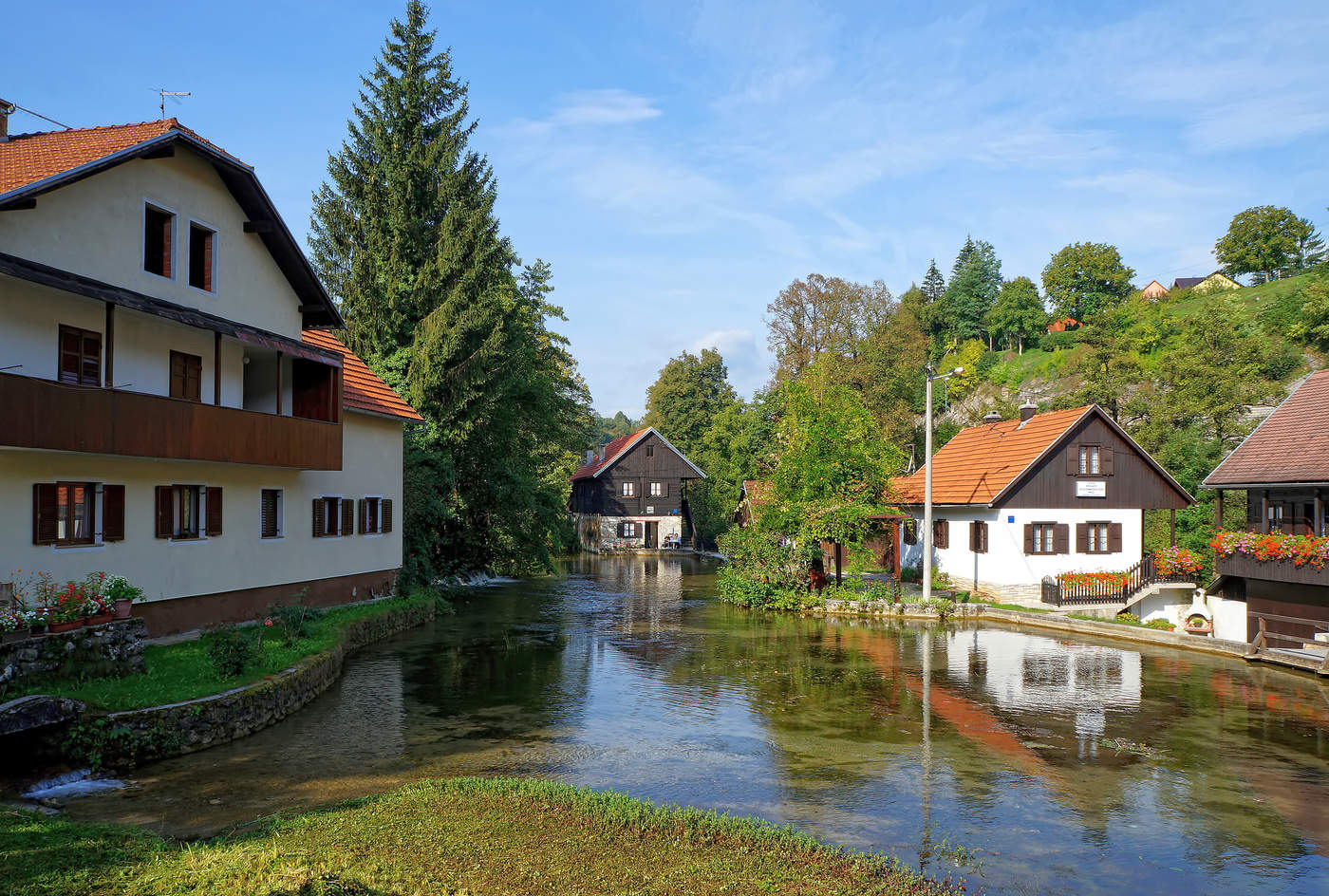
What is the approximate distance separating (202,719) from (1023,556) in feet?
95.2

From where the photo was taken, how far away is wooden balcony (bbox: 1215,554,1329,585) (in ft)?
75.6

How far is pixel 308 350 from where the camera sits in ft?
74.8

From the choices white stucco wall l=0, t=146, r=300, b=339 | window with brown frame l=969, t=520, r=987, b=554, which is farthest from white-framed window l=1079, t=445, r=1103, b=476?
white stucco wall l=0, t=146, r=300, b=339

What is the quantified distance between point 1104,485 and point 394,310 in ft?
98.0

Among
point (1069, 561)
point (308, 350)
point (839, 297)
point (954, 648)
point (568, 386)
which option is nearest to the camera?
point (308, 350)

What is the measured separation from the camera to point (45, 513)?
653 inches

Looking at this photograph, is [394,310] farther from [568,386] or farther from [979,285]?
[979,285]

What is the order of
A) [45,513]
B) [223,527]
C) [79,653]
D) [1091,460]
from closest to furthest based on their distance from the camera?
[79,653] → [45,513] → [223,527] → [1091,460]

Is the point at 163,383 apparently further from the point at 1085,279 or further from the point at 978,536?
the point at 1085,279

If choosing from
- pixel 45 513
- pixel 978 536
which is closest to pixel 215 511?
pixel 45 513

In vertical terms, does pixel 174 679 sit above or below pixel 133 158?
below

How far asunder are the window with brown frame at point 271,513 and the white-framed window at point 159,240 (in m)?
6.30

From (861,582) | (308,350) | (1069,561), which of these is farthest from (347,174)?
(1069,561)

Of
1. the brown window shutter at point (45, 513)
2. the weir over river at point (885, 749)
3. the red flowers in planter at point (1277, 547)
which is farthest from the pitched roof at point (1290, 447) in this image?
the brown window shutter at point (45, 513)
